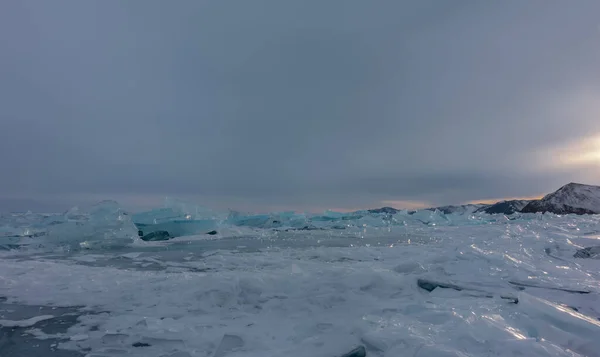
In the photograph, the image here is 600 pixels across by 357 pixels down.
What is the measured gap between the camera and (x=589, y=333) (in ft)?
9.07

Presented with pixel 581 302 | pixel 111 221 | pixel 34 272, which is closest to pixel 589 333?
pixel 581 302

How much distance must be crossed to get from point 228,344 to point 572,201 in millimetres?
53643

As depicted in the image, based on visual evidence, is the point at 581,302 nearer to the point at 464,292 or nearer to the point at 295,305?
the point at 464,292

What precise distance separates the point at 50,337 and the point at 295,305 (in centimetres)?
259

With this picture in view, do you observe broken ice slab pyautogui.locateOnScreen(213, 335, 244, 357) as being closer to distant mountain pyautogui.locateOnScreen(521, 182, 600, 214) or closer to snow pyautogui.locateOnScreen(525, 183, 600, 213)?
distant mountain pyautogui.locateOnScreen(521, 182, 600, 214)

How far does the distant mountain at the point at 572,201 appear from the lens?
42025 millimetres

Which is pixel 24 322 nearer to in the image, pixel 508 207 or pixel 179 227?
pixel 179 227

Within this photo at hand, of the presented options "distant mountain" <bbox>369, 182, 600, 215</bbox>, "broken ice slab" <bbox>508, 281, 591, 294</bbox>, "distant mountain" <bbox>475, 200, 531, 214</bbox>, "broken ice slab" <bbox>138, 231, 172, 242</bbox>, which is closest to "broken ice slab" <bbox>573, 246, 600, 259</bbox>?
"broken ice slab" <bbox>508, 281, 591, 294</bbox>

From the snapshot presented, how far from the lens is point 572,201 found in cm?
4384

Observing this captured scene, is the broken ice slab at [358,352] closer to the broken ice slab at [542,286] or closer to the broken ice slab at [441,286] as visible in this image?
the broken ice slab at [441,286]

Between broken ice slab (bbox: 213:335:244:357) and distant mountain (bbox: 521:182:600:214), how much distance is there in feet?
166

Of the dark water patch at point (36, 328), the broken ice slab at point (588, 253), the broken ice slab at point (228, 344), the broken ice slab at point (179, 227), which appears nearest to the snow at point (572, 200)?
the broken ice slab at point (588, 253)

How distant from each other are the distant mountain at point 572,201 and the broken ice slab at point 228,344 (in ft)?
166

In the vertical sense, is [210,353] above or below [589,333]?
below
